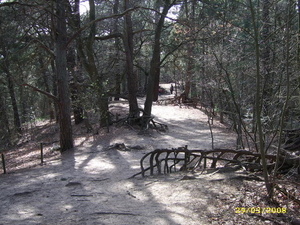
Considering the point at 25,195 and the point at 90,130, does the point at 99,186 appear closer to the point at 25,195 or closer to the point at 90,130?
the point at 25,195

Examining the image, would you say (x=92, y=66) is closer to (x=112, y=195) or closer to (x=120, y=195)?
(x=112, y=195)

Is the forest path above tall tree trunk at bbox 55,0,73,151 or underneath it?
underneath

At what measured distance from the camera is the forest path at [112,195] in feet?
13.7

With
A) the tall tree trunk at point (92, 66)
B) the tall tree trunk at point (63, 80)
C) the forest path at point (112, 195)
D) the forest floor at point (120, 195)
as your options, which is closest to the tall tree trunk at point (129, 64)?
the tall tree trunk at point (92, 66)

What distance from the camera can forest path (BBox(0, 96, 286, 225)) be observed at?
4.18 m

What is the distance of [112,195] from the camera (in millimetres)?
5805

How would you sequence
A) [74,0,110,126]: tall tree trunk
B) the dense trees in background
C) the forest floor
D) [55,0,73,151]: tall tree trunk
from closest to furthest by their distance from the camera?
the forest floor < the dense trees in background < [55,0,73,151]: tall tree trunk < [74,0,110,126]: tall tree trunk

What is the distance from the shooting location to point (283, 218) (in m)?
3.77

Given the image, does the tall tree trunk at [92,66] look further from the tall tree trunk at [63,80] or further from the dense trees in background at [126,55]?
the tall tree trunk at [63,80]

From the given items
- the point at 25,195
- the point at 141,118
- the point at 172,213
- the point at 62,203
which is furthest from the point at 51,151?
the point at 172,213

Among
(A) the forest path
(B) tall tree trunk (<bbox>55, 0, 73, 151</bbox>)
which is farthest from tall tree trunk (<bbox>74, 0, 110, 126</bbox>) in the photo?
(A) the forest path
